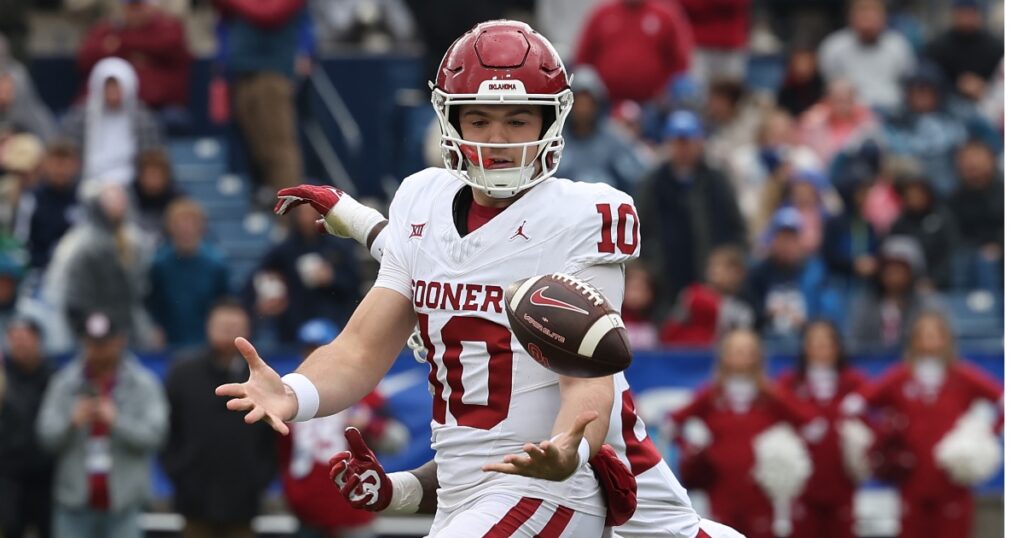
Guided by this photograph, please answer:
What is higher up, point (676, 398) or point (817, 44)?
point (817, 44)

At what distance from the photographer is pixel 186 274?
11398 mm

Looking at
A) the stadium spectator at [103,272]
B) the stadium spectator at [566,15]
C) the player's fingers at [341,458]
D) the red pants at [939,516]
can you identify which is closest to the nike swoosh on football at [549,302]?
the player's fingers at [341,458]

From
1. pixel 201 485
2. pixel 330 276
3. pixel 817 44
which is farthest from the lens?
pixel 817 44

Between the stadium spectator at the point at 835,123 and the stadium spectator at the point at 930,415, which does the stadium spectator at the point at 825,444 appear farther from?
the stadium spectator at the point at 835,123

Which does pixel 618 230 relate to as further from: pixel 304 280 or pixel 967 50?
pixel 967 50

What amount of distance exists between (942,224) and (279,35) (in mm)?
4656

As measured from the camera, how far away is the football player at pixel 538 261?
5137 mm

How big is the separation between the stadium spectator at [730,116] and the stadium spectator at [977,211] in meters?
1.94

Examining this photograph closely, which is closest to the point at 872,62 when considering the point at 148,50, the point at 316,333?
the point at 148,50

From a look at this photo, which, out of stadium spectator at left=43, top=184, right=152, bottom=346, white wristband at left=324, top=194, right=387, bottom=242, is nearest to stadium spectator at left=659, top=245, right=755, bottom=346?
stadium spectator at left=43, top=184, right=152, bottom=346

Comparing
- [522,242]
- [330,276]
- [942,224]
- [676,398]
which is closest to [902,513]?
[676,398]

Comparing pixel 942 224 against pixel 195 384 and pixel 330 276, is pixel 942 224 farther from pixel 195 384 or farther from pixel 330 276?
pixel 195 384

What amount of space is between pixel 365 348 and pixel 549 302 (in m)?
0.84

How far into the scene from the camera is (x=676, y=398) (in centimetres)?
1087
